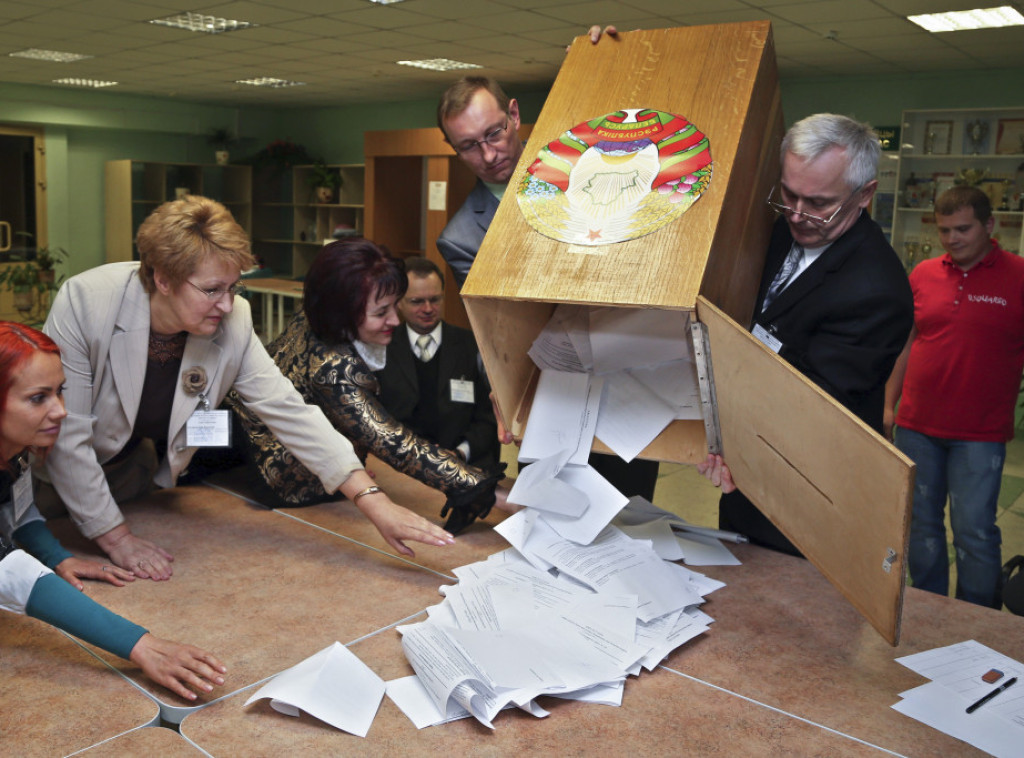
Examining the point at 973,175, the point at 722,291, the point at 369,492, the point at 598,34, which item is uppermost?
the point at 973,175

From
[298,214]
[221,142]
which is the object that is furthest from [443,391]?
[221,142]

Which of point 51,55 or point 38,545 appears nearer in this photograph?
point 38,545

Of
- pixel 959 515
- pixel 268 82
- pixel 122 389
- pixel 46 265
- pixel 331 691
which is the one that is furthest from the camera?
pixel 46 265

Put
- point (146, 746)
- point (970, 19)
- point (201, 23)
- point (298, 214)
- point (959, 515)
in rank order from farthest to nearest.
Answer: point (298, 214), point (201, 23), point (970, 19), point (959, 515), point (146, 746)

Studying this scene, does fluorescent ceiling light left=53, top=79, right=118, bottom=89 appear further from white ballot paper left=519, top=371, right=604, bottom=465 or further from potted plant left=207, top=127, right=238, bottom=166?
white ballot paper left=519, top=371, right=604, bottom=465

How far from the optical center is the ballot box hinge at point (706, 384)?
1372 millimetres

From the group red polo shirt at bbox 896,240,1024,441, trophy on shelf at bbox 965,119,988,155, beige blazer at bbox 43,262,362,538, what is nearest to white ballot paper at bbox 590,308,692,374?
beige blazer at bbox 43,262,362,538

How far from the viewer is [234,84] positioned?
10109mm

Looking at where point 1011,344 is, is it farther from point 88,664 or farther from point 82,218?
point 82,218

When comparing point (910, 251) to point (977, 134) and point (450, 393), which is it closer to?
point (977, 134)

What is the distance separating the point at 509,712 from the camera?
1.21 m

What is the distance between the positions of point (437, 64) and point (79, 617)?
781 cm

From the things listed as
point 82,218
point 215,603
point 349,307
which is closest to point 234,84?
point 82,218

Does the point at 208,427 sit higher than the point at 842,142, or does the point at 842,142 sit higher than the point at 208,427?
the point at 842,142
